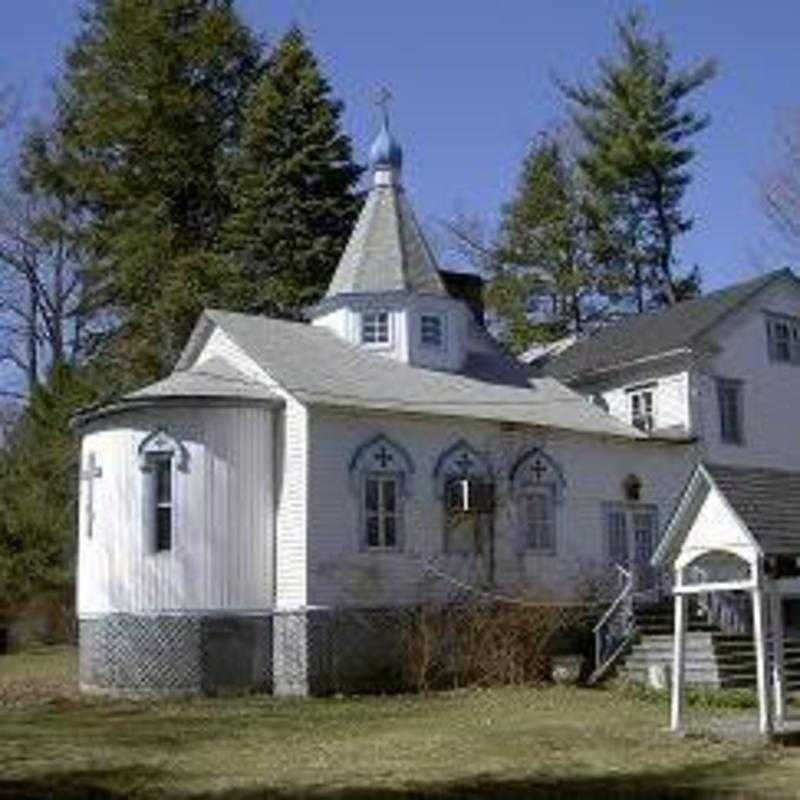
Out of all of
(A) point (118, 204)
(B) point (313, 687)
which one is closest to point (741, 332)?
(B) point (313, 687)

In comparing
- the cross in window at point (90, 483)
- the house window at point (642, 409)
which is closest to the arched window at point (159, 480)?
the cross in window at point (90, 483)

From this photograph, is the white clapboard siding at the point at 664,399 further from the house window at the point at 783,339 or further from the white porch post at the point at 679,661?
the white porch post at the point at 679,661

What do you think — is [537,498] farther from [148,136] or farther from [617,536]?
[148,136]

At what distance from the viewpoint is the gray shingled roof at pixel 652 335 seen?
3453 centimetres

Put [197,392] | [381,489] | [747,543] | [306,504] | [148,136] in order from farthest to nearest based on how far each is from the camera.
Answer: [148,136] < [381,489] < [197,392] < [306,504] < [747,543]

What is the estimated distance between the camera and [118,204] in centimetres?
4969

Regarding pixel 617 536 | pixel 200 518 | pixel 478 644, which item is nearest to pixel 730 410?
pixel 617 536

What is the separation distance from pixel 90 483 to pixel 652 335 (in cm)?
1405

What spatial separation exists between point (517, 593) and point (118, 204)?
2516cm

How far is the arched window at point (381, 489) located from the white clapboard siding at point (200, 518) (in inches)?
65.3

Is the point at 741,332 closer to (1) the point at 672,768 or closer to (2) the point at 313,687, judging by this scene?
(2) the point at 313,687

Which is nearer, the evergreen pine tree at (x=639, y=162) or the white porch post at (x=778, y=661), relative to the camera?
the white porch post at (x=778, y=661)

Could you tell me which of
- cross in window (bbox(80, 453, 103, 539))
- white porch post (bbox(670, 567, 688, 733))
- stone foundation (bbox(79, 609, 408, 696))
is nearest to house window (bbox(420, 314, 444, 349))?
stone foundation (bbox(79, 609, 408, 696))

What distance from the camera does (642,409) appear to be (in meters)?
35.1
